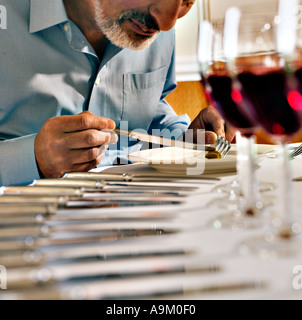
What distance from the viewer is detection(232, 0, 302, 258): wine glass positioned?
24 cm

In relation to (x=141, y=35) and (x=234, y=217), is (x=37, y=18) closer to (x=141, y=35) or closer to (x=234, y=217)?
(x=141, y=35)

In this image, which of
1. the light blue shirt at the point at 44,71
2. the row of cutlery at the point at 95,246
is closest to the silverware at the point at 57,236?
the row of cutlery at the point at 95,246

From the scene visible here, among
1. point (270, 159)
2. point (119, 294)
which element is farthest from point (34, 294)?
point (270, 159)

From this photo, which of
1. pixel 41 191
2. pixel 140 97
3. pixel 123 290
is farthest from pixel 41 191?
pixel 140 97

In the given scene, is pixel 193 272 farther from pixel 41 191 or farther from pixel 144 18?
pixel 144 18

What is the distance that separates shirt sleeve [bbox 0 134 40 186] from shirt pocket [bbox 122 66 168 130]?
427 mm

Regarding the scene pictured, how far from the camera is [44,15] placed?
87 centimetres

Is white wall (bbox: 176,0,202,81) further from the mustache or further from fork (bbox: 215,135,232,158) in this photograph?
fork (bbox: 215,135,232,158)

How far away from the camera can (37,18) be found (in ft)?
2.87

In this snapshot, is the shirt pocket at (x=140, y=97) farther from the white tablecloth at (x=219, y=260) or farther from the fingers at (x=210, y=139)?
the white tablecloth at (x=219, y=260)

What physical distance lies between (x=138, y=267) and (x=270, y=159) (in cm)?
48

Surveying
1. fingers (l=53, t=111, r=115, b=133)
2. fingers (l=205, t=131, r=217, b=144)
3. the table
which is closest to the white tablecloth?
the table

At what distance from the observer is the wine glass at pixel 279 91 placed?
0.79 ft
